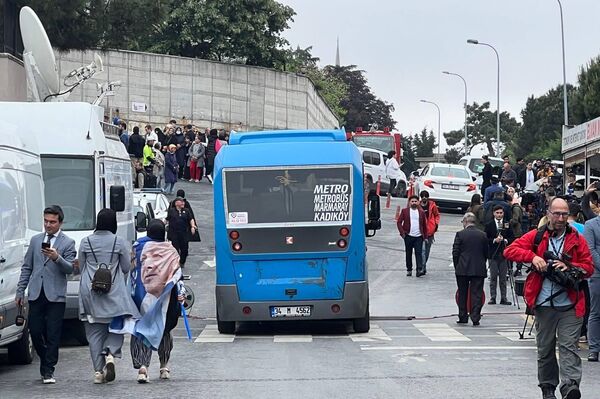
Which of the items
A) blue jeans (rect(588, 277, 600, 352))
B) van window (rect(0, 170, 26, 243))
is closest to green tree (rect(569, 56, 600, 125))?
blue jeans (rect(588, 277, 600, 352))

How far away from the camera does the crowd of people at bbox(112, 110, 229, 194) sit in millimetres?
40438

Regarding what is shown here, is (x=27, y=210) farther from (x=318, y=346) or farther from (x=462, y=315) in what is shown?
(x=462, y=315)

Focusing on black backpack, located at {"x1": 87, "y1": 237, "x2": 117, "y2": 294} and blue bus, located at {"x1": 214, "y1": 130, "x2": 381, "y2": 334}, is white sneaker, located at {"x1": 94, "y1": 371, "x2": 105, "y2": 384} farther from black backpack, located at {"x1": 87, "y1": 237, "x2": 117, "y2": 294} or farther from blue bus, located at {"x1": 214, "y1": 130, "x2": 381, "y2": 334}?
blue bus, located at {"x1": 214, "y1": 130, "x2": 381, "y2": 334}

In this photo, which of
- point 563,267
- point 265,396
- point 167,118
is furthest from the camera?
point 167,118

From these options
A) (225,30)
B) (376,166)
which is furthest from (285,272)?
(225,30)

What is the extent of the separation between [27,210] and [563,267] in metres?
6.93

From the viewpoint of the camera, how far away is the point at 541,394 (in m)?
12.0

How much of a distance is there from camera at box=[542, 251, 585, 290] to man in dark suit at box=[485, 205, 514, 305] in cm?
1154

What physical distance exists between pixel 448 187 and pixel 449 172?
73 centimetres

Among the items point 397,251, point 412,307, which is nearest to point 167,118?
point 397,251

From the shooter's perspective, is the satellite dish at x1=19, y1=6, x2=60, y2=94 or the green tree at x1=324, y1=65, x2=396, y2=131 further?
the green tree at x1=324, y1=65, x2=396, y2=131

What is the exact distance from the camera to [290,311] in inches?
724

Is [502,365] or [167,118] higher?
[167,118]

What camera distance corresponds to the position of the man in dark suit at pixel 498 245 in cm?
2312
